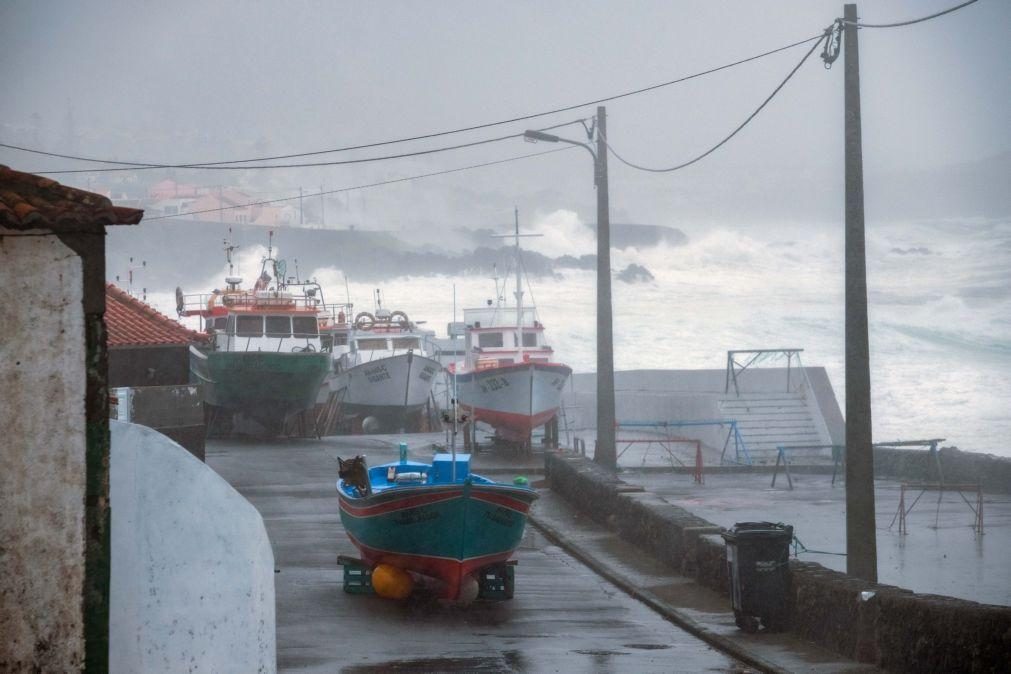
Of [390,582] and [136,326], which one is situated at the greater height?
[136,326]

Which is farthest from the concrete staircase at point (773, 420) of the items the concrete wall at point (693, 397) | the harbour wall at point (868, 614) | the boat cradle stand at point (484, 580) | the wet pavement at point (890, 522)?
the boat cradle stand at point (484, 580)

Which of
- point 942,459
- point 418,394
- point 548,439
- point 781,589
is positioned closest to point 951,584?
point 781,589

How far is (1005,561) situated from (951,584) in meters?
1.85

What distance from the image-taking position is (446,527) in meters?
13.9

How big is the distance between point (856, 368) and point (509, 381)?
70.3 ft

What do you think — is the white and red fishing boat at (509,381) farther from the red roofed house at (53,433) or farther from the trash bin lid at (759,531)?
the red roofed house at (53,433)

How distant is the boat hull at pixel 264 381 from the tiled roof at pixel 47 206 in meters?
29.3

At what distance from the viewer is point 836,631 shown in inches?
435

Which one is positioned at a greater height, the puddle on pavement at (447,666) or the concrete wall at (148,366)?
the concrete wall at (148,366)

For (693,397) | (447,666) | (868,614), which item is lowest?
(447,666)

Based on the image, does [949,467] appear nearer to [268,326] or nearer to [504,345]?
[504,345]

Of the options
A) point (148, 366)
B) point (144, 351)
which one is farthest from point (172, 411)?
point (148, 366)

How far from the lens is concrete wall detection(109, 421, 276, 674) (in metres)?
8.12

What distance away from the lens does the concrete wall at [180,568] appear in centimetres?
812
